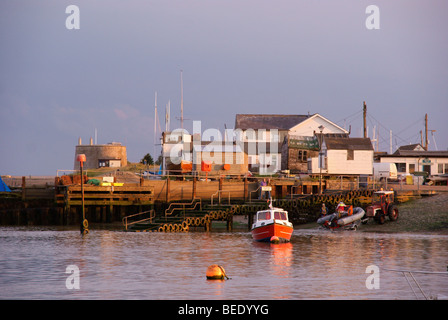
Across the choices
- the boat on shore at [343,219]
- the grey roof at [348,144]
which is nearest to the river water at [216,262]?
the boat on shore at [343,219]

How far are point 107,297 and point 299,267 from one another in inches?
440

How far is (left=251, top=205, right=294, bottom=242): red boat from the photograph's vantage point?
40.9 metres

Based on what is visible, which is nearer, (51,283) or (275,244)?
(51,283)

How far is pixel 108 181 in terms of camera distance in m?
61.5

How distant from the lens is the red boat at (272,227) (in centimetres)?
4094

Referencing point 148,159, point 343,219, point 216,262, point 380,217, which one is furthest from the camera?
point 148,159

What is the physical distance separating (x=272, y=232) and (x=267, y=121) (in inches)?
2280

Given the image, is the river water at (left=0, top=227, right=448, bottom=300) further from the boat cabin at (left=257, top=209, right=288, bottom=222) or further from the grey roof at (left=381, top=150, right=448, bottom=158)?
the grey roof at (left=381, top=150, right=448, bottom=158)

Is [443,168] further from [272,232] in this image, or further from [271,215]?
[272,232]

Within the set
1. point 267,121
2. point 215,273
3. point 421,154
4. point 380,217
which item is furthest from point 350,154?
point 215,273

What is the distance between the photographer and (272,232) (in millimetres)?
40812

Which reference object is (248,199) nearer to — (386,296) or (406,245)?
(406,245)

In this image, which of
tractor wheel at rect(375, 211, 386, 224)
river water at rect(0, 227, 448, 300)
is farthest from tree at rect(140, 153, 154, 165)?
tractor wheel at rect(375, 211, 386, 224)
